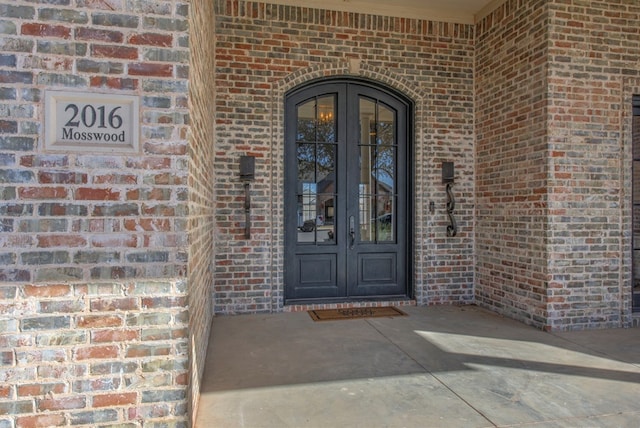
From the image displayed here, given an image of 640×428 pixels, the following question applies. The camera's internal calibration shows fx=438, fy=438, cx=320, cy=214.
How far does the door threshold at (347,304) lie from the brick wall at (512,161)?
0.95 m

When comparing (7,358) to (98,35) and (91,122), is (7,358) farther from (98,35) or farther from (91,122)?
(98,35)

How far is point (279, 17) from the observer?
16.0ft

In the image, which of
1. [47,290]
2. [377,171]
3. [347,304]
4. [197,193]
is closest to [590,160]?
[377,171]

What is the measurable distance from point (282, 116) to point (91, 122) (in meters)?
3.00

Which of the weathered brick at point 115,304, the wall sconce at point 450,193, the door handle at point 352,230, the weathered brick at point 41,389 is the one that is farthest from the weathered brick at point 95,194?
the wall sconce at point 450,193

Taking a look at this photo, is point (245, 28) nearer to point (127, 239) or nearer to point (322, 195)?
point (322, 195)

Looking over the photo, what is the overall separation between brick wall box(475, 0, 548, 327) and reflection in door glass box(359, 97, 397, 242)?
1061 millimetres

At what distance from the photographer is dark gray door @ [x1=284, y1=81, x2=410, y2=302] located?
5.06 metres

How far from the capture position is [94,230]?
2.00 m

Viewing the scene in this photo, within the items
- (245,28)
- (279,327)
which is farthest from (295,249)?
(245,28)

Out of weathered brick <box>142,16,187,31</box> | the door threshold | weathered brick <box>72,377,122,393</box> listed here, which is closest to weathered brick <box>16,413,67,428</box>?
weathered brick <box>72,377,122,393</box>

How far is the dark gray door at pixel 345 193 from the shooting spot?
506 cm

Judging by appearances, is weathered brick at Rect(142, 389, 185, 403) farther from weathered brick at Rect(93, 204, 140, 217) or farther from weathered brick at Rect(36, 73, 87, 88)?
weathered brick at Rect(36, 73, 87, 88)

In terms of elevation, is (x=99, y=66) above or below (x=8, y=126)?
above
